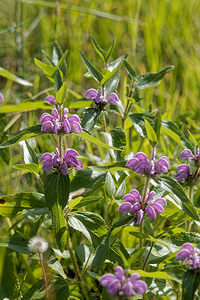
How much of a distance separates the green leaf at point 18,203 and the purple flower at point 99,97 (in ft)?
1.49

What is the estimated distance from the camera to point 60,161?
54.5 inches

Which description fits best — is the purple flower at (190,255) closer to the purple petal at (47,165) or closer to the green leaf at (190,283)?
the green leaf at (190,283)

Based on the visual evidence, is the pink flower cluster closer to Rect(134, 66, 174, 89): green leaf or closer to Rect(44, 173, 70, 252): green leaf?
Rect(44, 173, 70, 252): green leaf

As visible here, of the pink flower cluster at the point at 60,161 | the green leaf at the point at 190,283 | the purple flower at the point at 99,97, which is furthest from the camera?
the purple flower at the point at 99,97

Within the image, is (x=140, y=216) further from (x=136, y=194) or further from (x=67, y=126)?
(x=67, y=126)

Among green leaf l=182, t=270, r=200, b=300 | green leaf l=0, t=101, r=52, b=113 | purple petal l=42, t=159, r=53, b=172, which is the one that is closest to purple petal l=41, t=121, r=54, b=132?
purple petal l=42, t=159, r=53, b=172

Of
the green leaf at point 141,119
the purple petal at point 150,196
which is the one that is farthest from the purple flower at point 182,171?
the green leaf at point 141,119

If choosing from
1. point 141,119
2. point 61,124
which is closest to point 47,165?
point 61,124

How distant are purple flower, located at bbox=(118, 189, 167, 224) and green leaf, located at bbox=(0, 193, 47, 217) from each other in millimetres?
315

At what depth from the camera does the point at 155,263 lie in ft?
4.81

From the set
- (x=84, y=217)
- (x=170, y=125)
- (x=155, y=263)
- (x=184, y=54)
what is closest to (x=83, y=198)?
(x=84, y=217)

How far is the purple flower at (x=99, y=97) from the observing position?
1597 mm

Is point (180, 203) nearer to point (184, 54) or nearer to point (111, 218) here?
point (111, 218)

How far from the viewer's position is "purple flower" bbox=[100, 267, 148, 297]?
1050 millimetres
